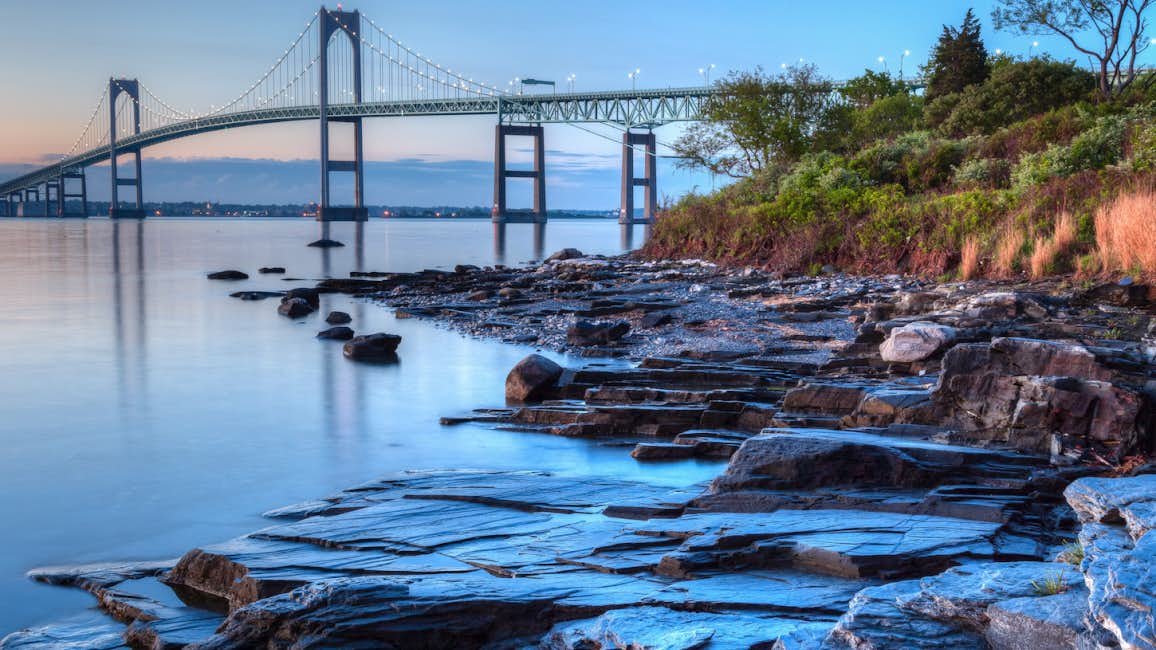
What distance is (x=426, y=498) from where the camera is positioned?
5828 millimetres

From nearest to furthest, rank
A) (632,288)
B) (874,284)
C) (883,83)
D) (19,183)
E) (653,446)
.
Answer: (653,446)
(874,284)
(632,288)
(883,83)
(19,183)

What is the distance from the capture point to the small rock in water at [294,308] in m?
18.9

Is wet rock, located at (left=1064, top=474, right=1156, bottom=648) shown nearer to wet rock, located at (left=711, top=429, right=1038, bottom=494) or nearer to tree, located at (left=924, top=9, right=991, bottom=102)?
wet rock, located at (left=711, top=429, right=1038, bottom=494)

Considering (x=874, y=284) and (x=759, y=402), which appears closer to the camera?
(x=759, y=402)

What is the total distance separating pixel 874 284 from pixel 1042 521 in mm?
11385

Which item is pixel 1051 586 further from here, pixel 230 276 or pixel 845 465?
pixel 230 276

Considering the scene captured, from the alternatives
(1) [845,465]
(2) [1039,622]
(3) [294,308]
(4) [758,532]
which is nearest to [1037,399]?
(1) [845,465]

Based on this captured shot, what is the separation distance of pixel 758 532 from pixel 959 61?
94.6 feet

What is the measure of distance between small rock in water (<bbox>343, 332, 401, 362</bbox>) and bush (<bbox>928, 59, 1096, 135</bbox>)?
1686 centimetres

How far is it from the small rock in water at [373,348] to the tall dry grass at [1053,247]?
Result: 8865 mm

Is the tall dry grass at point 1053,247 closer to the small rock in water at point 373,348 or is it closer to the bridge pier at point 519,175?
the small rock in water at point 373,348

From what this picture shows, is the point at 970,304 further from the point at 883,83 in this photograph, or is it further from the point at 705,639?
the point at 883,83

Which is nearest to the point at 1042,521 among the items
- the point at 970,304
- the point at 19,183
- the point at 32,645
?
the point at 32,645

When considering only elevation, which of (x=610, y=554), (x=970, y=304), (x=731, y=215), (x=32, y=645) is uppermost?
(x=731, y=215)
